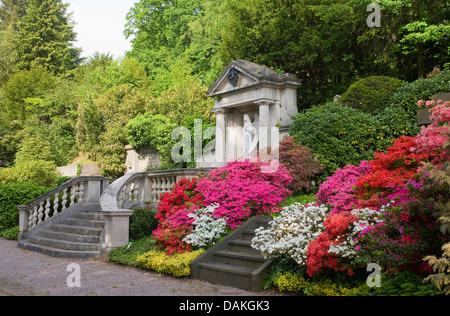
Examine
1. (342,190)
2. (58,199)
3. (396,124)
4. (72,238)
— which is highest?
(396,124)

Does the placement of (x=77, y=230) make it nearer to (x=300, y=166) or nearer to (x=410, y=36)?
(x=300, y=166)

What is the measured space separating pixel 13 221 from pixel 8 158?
14.3 m

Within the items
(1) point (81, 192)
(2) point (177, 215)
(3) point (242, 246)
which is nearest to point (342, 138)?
(3) point (242, 246)

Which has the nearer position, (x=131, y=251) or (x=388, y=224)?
(x=388, y=224)

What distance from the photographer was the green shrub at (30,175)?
Answer: 18.1 m

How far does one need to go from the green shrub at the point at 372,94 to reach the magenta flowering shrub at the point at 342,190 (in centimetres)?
405

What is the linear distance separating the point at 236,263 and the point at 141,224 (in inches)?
139

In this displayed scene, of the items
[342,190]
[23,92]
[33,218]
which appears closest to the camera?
[342,190]

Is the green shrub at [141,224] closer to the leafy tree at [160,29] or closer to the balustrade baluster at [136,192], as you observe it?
the balustrade baluster at [136,192]

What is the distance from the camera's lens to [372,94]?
11258 mm

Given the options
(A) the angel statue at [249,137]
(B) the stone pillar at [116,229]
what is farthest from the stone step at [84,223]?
(A) the angel statue at [249,137]

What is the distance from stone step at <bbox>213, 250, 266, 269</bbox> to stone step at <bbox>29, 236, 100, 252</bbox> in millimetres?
3587

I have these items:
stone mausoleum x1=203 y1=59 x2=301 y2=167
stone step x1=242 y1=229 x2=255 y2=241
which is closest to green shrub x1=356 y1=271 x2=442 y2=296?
stone step x1=242 y1=229 x2=255 y2=241
